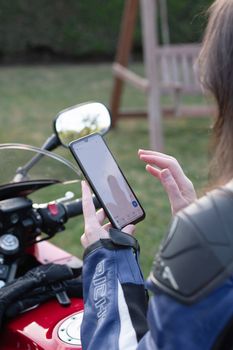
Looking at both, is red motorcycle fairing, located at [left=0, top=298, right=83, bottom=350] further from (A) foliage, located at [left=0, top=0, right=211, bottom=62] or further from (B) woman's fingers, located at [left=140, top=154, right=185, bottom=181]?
(A) foliage, located at [left=0, top=0, right=211, bottom=62]

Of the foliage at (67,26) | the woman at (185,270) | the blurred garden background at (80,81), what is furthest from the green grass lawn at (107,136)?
the woman at (185,270)

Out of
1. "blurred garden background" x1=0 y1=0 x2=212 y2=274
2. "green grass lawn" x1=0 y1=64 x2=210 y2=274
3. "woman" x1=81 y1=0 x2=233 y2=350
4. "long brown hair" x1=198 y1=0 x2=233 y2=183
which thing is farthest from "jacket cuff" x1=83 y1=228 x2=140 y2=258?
"blurred garden background" x1=0 y1=0 x2=212 y2=274

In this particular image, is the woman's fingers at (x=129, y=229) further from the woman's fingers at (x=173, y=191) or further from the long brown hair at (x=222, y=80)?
the long brown hair at (x=222, y=80)

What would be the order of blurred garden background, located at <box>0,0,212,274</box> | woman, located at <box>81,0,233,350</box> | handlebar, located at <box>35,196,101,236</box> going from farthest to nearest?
1. blurred garden background, located at <box>0,0,212,274</box>
2. handlebar, located at <box>35,196,101,236</box>
3. woman, located at <box>81,0,233,350</box>

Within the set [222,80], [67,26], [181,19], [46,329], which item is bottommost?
[181,19]

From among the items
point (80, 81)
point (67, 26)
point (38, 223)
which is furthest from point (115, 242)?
point (67, 26)

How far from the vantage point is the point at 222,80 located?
1085 mm

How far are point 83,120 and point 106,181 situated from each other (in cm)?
32

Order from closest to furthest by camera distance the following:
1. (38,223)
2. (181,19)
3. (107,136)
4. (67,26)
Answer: (38,223), (107,136), (181,19), (67,26)

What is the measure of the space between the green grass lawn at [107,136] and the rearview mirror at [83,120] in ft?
1.04

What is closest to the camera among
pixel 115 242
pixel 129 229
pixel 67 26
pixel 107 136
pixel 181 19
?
pixel 115 242

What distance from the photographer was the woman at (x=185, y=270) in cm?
95

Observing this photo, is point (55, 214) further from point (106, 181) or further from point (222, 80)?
point (222, 80)

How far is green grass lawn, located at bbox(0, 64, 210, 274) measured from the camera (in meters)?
4.26
